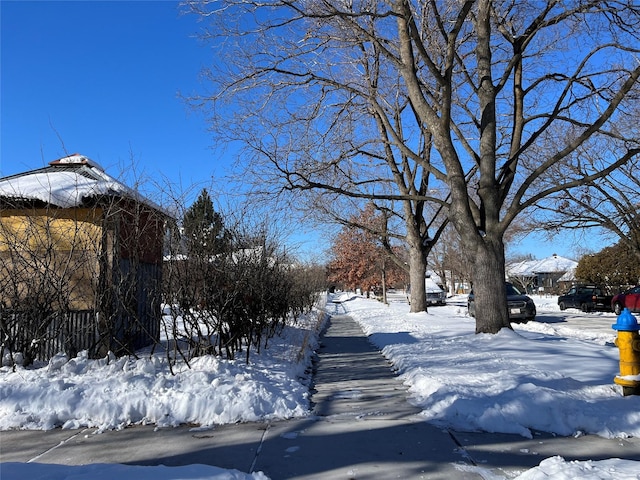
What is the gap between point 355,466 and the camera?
4234 millimetres

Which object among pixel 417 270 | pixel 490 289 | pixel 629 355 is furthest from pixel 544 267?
pixel 629 355

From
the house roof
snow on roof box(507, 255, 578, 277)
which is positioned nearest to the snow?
the house roof

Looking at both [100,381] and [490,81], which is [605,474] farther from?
[490,81]

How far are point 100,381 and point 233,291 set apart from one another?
2517 millimetres

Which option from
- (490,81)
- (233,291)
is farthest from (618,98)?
(233,291)

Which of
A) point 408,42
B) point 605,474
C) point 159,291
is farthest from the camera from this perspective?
point 408,42

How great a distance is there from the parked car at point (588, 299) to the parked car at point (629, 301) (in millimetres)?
1666

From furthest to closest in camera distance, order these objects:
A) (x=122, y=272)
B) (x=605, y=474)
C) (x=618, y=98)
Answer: (x=618, y=98) → (x=122, y=272) → (x=605, y=474)

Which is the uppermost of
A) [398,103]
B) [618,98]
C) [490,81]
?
[398,103]

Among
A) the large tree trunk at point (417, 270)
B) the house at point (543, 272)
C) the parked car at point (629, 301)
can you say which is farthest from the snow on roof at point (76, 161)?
the house at point (543, 272)

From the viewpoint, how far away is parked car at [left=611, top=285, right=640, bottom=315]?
2320 cm

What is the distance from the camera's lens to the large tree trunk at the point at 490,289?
11039mm

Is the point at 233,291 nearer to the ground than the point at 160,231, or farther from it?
nearer to the ground

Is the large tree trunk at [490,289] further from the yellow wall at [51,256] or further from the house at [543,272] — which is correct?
the house at [543,272]
